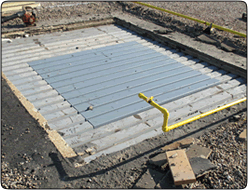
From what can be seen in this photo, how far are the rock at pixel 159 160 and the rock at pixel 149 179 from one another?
146 mm

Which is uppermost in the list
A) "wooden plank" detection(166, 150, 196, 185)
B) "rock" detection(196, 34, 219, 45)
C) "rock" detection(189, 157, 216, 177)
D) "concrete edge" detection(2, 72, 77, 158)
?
"rock" detection(196, 34, 219, 45)

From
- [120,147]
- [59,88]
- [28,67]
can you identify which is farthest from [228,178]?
[28,67]

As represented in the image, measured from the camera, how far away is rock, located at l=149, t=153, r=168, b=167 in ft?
12.0

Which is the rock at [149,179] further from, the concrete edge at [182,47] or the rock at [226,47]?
the rock at [226,47]

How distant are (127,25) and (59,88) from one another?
200 inches

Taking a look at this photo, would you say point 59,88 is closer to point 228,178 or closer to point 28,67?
point 28,67

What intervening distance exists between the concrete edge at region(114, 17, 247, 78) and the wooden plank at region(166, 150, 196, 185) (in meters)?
4.05

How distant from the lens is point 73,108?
208 inches

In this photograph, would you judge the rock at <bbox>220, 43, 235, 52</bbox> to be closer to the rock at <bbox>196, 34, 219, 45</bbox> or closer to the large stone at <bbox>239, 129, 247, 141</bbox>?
the rock at <bbox>196, 34, 219, 45</bbox>

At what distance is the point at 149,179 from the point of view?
3.42m

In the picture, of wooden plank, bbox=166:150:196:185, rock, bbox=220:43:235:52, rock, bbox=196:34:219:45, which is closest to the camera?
wooden plank, bbox=166:150:196:185

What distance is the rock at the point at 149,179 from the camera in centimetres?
334

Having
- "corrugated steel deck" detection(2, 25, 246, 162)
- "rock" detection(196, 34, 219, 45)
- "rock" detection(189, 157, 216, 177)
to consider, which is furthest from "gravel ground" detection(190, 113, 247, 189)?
"rock" detection(196, 34, 219, 45)

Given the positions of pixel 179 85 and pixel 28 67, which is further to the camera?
→ pixel 28 67
